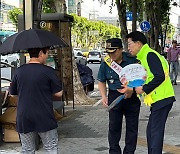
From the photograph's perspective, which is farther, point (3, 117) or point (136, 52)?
point (3, 117)

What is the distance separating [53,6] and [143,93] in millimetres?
7668

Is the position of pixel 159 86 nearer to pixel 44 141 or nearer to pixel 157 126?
pixel 157 126

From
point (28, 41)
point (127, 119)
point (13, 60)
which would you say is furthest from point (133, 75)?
point (13, 60)

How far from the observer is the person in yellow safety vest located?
4883 mm

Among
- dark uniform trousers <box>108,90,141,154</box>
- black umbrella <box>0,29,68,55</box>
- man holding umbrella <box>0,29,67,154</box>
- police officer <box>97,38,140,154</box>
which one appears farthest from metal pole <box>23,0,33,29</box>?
man holding umbrella <box>0,29,67,154</box>

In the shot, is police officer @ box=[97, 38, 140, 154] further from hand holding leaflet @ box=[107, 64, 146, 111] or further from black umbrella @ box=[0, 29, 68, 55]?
black umbrella @ box=[0, 29, 68, 55]

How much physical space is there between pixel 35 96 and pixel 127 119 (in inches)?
64.5

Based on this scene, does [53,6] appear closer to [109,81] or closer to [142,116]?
[142,116]

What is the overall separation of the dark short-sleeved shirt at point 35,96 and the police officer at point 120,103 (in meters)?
1.16

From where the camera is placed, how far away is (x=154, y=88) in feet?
16.1

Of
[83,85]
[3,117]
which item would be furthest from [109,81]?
[83,85]

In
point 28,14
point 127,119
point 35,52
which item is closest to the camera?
point 35,52

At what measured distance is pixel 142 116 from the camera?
944 cm

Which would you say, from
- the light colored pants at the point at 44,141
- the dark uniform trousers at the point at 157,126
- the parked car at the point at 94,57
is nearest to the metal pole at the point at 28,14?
the light colored pants at the point at 44,141
